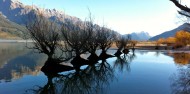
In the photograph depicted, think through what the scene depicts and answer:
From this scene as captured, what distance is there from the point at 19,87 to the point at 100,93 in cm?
769

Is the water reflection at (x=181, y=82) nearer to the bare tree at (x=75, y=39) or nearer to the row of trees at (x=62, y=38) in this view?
the row of trees at (x=62, y=38)

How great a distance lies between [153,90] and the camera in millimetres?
19922

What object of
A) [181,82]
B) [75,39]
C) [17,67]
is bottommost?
[17,67]

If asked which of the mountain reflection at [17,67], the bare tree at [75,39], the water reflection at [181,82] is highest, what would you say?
the bare tree at [75,39]

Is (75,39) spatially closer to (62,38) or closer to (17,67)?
(62,38)

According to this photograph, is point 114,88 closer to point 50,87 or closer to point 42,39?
point 50,87

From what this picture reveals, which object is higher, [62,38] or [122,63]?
[62,38]

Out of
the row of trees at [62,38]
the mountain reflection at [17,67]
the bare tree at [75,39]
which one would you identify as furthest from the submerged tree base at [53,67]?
the bare tree at [75,39]

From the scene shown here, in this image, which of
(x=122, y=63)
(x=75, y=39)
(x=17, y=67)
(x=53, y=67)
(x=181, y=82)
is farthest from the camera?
(x=122, y=63)

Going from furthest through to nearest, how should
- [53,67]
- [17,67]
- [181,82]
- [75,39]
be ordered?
[75,39] < [17,67] < [53,67] < [181,82]

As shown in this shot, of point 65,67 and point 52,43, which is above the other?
point 52,43

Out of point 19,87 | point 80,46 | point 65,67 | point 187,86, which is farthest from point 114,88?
point 80,46

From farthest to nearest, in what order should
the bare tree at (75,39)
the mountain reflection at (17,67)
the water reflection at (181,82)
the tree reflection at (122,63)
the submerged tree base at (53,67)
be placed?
the bare tree at (75,39), the tree reflection at (122,63), the submerged tree base at (53,67), the mountain reflection at (17,67), the water reflection at (181,82)

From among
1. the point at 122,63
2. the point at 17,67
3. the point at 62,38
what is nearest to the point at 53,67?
the point at 17,67
